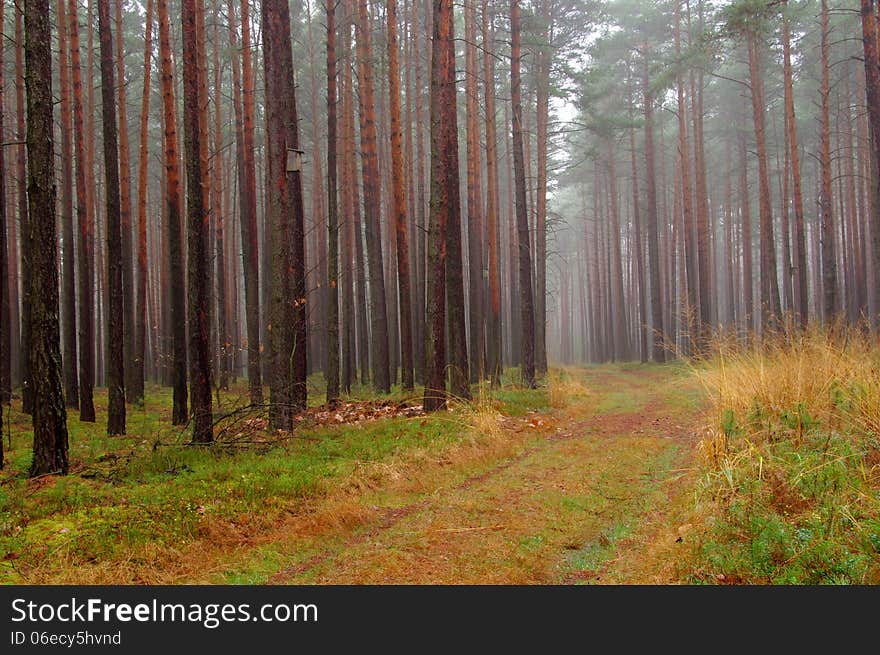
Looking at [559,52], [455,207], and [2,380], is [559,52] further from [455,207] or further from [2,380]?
[2,380]

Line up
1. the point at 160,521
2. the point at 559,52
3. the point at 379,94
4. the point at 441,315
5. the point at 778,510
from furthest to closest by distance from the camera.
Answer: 1. the point at 379,94
2. the point at 559,52
3. the point at 441,315
4. the point at 160,521
5. the point at 778,510

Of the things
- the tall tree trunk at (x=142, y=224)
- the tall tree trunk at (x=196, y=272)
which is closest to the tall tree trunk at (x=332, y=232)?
the tall tree trunk at (x=196, y=272)

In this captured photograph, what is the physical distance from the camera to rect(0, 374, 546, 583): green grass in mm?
4621

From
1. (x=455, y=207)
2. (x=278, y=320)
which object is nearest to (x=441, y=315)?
(x=455, y=207)

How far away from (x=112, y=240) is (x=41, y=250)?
4156mm

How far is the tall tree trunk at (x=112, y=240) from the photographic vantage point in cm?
1044

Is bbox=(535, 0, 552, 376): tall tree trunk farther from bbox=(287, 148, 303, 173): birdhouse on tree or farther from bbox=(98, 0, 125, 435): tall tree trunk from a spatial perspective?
bbox=(98, 0, 125, 435): tall tree trunk

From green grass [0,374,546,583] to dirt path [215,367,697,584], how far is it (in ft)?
2.34

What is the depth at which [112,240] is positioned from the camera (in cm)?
1043

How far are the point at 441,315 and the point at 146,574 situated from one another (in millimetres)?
7571

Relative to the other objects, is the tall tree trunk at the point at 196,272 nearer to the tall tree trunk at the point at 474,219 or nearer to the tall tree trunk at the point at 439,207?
the tall tree trunk at the point at 439,207

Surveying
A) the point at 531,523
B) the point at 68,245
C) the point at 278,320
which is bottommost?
the point at 531,523

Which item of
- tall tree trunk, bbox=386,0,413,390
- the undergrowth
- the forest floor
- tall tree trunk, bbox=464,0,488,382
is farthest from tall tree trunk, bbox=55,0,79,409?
the undergrowth
